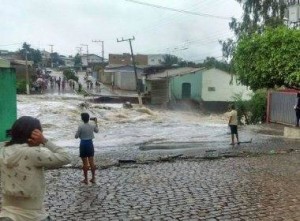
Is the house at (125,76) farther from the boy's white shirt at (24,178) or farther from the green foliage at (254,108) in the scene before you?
the boy's white shirt at (24,178)

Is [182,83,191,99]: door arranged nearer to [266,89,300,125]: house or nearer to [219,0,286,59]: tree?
[219,0,286,59]: tree

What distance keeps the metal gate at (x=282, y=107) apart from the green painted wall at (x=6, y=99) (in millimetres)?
14484

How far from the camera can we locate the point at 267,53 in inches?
950

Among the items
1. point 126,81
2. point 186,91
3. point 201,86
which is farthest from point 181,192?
point 126,81

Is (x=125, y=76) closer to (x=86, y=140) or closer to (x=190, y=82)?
(x=190, y=82)

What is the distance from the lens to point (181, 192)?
854cm

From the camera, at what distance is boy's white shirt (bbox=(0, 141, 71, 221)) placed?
3645mm

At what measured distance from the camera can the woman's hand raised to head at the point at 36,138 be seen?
3.66m

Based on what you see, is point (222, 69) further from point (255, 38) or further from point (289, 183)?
point (289, 183)

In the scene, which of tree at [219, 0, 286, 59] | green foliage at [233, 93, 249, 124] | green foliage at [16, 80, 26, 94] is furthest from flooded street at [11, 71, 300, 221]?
green foliage at [16, 80, 26, 94]

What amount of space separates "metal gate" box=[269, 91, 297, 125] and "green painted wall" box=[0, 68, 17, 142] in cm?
1448

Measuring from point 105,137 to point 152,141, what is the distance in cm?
343

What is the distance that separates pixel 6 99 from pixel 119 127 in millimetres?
14497

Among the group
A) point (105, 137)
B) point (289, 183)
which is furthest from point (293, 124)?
point (289, 183)
